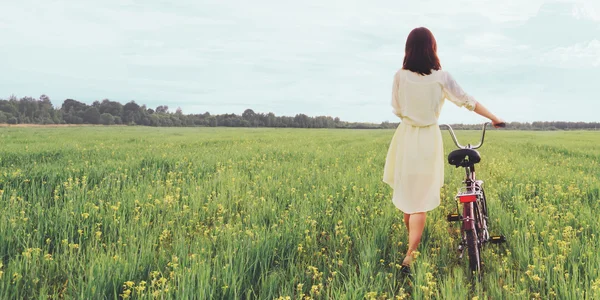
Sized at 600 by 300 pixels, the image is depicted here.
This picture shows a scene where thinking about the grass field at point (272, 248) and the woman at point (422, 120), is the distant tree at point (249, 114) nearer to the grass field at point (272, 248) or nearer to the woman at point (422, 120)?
the grass field at point (272, 248)

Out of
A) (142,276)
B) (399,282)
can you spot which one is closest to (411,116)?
(399,282)

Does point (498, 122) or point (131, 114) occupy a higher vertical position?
point (131, 114)

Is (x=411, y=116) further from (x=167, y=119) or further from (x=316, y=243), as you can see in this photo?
(x=167, y=119)

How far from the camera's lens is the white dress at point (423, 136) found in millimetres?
3766

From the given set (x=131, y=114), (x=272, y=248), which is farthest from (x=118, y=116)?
(x=272, y=248)

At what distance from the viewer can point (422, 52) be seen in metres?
3.75

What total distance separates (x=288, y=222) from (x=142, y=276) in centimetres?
181

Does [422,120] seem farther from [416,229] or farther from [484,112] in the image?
[416,229]

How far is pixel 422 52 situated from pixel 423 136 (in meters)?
0.81

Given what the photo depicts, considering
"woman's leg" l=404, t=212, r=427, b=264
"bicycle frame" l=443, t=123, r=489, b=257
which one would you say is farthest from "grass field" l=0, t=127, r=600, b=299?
"bicycle frame" l=443, t=123, r=489, b=257

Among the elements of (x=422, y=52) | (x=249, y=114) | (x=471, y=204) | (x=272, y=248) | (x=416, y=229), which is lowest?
(x=272, y=248)

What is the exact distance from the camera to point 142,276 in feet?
11.2

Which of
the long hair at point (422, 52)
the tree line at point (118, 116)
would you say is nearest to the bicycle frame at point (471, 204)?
the long hair at point (422, 52)

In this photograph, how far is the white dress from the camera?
3.77 meters
